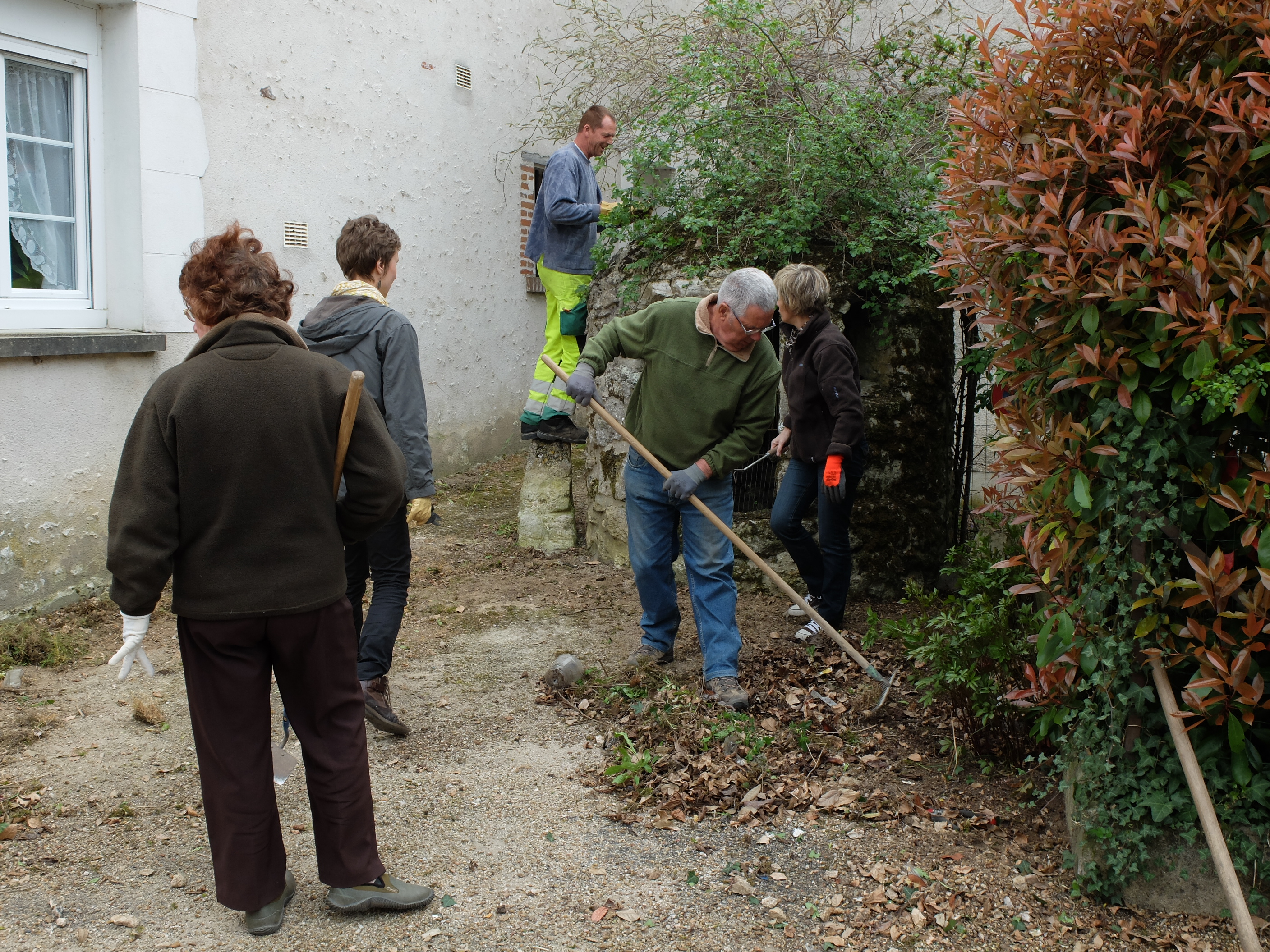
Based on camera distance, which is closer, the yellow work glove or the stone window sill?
the yellow work glove

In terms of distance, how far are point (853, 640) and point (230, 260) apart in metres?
3.78

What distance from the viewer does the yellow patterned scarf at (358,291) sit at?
4074 mm

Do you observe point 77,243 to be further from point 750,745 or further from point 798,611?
point 750,745

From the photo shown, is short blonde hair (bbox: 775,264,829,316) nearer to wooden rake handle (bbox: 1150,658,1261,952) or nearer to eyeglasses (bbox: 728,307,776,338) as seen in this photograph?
eyeglasses (bbox: 728,307,776,338)

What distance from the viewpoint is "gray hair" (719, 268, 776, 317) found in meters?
4.26

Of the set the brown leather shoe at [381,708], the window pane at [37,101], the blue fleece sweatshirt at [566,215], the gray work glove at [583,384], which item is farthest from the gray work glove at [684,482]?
the window pane at [37,101]

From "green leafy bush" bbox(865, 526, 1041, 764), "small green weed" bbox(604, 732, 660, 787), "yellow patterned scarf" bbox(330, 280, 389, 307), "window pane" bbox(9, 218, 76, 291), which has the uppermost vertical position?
"window pane" bbox(9, 218, 76, 291)

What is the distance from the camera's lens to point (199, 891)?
3162 millimetres

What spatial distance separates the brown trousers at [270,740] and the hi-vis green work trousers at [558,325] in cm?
416

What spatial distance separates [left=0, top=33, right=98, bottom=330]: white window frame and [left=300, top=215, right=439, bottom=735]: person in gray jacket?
252 cm

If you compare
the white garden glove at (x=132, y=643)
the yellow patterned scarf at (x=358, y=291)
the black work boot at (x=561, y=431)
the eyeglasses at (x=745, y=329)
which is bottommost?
the white garden glove at (x=132, y=643)

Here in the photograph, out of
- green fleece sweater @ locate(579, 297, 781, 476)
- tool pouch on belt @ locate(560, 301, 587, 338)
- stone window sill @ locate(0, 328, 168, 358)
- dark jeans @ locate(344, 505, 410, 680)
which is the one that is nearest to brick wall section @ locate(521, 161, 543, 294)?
tool pouch on belt @ locate(560, 301, 587, 338)

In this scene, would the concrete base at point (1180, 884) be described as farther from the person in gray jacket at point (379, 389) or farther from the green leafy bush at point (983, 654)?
the person in gray jacket at point (379, 389)

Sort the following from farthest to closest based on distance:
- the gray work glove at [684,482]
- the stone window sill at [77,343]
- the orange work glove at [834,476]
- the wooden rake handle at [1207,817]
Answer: the stone window sill at [77,343]
the orange work glove at [834,476]
the gray work glove at [684,482]
the wooden rake handle at [1207,817]
